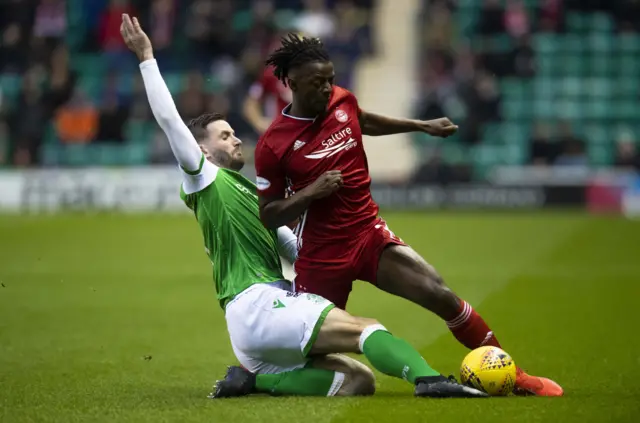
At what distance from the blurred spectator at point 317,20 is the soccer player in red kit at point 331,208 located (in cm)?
1831

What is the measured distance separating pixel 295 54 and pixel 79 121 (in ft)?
65.4

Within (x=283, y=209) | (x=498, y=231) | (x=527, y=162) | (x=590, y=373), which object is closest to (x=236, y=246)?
(x=283, y=209)

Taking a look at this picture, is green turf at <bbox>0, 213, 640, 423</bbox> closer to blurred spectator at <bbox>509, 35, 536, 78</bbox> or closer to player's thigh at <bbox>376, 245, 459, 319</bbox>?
player's thigh at <bbox>376, 245, 459, 319</bbox>

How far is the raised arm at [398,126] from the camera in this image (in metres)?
7.70

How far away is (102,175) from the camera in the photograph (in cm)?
2459

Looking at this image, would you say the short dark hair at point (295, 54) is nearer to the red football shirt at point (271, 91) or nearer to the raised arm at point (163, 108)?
the raised arm at point (163, 108)

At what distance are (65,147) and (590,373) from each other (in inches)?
792

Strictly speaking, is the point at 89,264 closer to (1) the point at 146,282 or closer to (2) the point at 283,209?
(1) the point at 146,282

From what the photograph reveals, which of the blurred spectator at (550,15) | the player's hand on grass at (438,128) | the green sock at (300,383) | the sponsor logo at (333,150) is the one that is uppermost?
the blurred spectator at (550,15)

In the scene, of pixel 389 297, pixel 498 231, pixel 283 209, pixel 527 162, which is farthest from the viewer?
pixel 527 162

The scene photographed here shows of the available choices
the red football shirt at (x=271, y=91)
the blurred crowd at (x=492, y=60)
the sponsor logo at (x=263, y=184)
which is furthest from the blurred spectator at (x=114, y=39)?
the sponsor logo at (x=263, y=184)

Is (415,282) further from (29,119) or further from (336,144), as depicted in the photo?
(29,119)

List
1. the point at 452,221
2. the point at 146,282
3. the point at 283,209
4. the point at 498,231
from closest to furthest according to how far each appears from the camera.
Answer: the point at 283,209, the point at 146,282, the point at 498,231, the point at 452,221

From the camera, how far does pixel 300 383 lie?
6.93m
